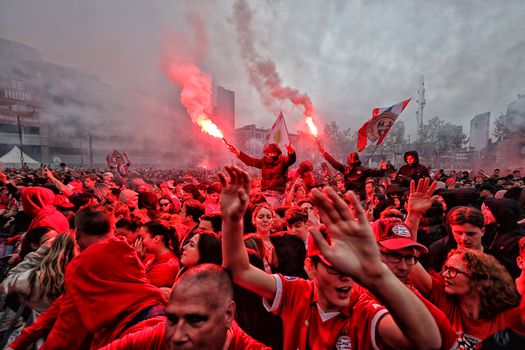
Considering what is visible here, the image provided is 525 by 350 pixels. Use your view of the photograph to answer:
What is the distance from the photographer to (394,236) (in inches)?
90.5

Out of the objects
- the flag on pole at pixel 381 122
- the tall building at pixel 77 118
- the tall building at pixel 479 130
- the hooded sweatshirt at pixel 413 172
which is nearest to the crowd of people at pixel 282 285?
the hooded sweatshirt at pixel 413 172

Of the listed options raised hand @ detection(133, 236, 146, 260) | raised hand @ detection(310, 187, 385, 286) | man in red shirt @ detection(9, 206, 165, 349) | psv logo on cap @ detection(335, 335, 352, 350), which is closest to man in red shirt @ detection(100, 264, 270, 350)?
man in red shirt @ detection(9, 206, 165, 349)

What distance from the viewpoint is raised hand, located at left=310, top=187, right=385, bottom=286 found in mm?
1263

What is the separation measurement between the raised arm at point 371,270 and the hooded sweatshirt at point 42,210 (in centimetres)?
427

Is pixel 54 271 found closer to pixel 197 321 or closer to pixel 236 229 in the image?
pixel 197 321

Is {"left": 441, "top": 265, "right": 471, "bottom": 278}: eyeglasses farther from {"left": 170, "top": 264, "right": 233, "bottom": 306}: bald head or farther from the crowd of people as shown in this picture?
{"left": 170, "top": 264, "right": 233, "bottom": 306}: bald head

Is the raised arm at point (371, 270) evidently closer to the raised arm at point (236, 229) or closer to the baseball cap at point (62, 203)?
the raised arm at point (236, 229)

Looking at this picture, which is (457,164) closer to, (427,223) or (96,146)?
(427,223)

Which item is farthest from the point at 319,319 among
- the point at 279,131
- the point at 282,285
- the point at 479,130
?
the point at 479,130

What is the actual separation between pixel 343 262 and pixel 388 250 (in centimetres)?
117

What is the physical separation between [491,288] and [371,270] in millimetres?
1526

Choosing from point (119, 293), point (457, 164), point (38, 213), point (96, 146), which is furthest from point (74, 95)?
point (457, 164)

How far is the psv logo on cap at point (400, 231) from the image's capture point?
2291mm

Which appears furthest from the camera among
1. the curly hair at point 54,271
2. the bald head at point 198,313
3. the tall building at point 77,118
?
the tall building at point 77,118
